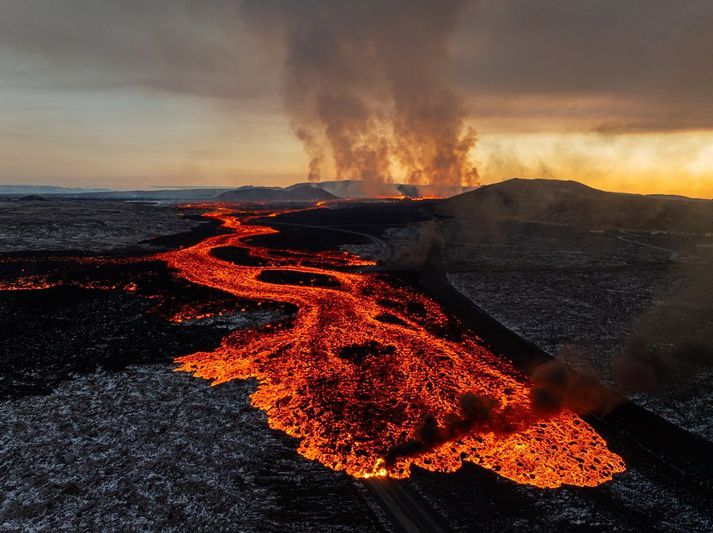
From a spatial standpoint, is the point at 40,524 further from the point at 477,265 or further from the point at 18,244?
the point at 18,244

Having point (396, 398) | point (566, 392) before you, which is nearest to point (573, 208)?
point (566, 392)

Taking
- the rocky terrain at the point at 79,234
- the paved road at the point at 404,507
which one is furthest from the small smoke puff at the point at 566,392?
the rocky terrain at the point at 79,234

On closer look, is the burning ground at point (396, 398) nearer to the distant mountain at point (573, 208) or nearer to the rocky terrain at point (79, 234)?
the rocky terrain at point (79, 234)

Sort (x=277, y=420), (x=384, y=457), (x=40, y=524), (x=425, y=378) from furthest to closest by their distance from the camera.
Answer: (x=425, y=378) < (x=277, y=420) < (x=384, y=457) < (x=40, y=524)

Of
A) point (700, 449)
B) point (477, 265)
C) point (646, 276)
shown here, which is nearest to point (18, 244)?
point (477, 265)

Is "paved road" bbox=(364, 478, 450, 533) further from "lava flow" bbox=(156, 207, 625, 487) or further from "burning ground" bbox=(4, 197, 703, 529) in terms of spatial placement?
"lava flow" bbox=(156, 207, 625, 487)

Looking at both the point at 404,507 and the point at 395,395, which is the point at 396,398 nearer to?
the point at 395,395

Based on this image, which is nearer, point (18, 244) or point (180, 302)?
point (180, 302)
